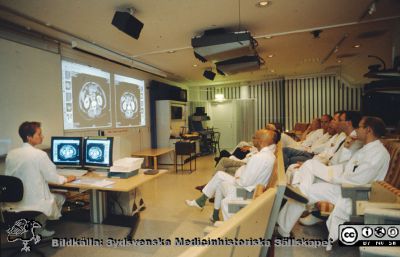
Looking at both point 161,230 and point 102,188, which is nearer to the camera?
point 102,188

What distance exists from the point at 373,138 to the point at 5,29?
15.7 ft

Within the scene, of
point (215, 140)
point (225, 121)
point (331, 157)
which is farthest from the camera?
point (215, 140)

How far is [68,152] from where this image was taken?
3135mm

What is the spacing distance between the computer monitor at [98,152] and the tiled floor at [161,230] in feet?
2.77

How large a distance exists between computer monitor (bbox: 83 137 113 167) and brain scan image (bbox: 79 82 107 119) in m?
1.86

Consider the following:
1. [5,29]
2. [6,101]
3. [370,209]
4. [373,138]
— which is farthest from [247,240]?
[5,29]

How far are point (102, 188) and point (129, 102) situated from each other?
12.9 ft

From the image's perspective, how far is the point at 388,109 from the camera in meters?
4.77

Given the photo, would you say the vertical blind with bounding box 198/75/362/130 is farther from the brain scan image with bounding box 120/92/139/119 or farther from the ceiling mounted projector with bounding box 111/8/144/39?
the ceiling mounted projector with bounding box 111/8/144/39

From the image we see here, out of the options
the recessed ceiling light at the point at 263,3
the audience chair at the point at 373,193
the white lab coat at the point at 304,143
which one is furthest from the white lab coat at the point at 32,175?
the white lab coat at the point at 304,143

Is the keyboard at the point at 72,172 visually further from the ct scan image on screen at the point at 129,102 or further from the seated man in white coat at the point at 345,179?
the ct scan image on screen at the point at 129,102

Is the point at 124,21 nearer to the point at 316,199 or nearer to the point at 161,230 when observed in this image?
the point at 161,230

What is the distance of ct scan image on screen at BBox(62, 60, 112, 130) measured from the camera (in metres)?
4.32


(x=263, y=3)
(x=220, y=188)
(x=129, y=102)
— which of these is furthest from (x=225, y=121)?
(x=263, y=3)
